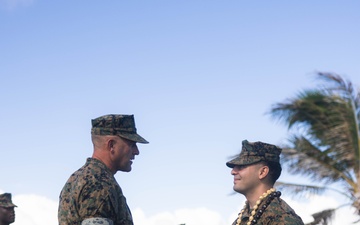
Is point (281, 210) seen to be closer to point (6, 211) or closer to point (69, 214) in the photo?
point (69, 214)

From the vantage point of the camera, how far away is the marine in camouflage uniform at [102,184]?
16.6ft

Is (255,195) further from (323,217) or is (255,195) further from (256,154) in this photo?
(323,217)

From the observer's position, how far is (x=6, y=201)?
13727 mm

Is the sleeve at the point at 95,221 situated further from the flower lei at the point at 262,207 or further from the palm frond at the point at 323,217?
the palm frond at the point at 323,217

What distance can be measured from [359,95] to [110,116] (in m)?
17.5

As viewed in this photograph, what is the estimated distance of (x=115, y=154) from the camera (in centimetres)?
548

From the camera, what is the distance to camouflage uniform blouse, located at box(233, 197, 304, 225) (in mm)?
6332

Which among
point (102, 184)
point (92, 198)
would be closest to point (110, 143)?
point (102, 184)

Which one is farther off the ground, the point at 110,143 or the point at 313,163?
the point at 313,163

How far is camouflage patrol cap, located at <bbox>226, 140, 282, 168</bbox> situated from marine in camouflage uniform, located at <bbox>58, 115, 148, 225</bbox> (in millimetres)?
1624

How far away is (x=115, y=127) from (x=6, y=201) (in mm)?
8832

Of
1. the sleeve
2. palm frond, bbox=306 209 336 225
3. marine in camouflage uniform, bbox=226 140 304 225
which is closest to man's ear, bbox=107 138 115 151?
the sleeve

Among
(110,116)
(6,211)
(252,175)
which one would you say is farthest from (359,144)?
(110,116)

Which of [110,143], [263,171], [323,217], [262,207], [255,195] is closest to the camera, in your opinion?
[110,143]
